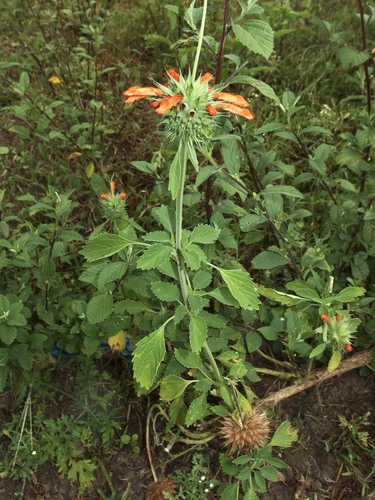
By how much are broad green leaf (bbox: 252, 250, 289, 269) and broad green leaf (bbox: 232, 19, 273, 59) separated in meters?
0.80

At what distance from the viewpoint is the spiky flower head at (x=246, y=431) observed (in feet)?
6.00

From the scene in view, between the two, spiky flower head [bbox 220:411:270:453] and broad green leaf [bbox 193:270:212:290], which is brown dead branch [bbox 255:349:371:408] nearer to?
spiky flower head [bbox 220:411:270:453]

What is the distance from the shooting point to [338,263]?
2406mm

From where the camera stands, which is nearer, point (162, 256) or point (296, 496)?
point (162, 256)

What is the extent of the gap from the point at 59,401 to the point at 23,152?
148 centimetres

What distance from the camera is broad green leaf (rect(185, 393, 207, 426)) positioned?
1.82 metres

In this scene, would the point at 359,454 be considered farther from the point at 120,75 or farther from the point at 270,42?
the point at 120,75

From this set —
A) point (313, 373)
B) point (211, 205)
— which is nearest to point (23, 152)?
point (211, 205)

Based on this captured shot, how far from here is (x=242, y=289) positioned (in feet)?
4.92

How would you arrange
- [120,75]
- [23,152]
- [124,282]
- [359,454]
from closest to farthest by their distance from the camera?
[124,282]
[359,454]
[23,152]
[120,75]

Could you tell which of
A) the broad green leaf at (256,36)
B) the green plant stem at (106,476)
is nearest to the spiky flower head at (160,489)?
the green plant stem at (106,476)

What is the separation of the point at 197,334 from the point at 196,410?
0.43m

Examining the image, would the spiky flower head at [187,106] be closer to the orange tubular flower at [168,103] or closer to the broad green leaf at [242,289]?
the orange tubular flower at [168,103]

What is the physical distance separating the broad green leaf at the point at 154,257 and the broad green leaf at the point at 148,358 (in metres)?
0.26
